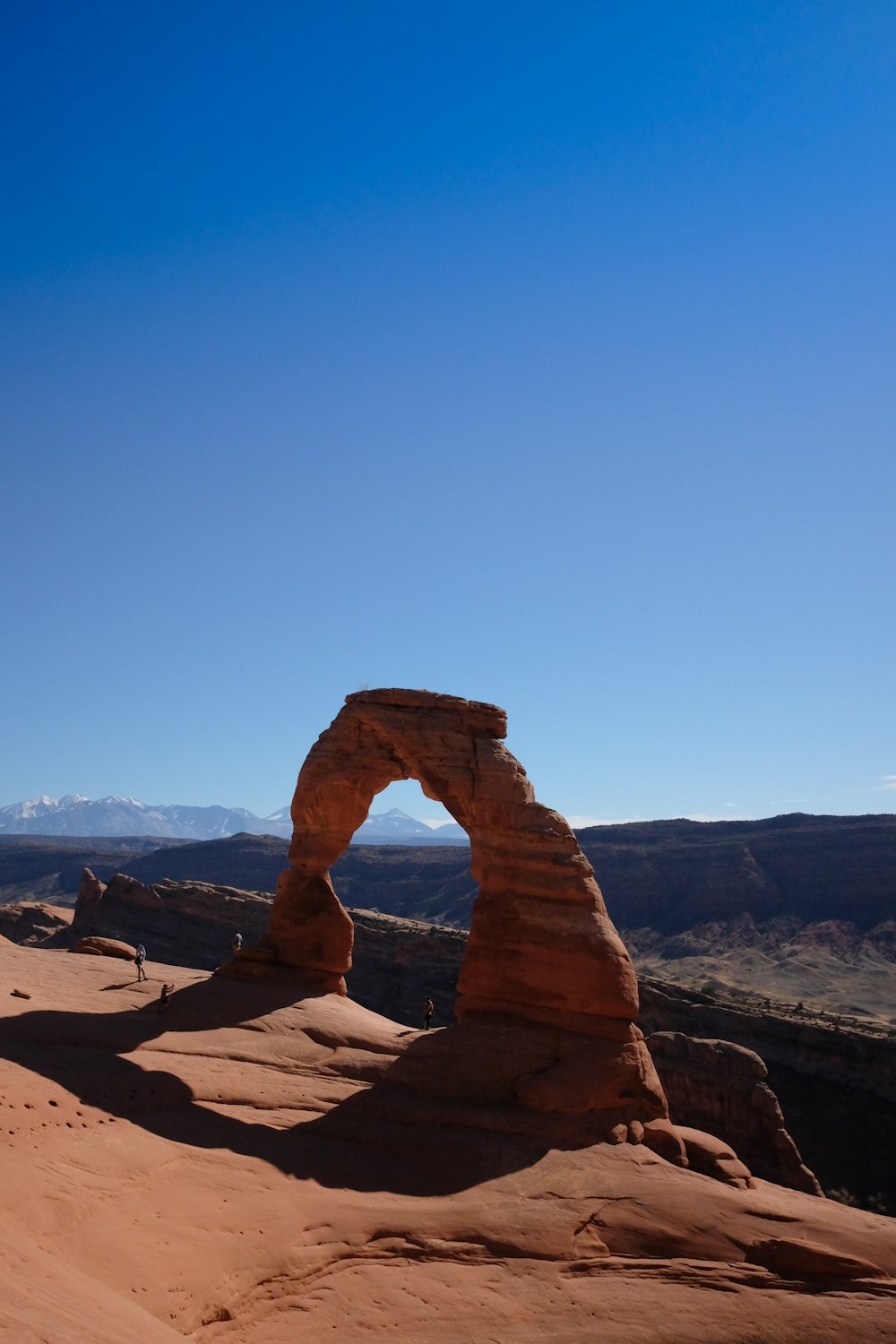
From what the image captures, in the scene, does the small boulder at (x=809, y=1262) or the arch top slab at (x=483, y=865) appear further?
the arch top slab at (x=483, y=865)

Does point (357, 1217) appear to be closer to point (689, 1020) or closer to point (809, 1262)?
point (809, 1262)

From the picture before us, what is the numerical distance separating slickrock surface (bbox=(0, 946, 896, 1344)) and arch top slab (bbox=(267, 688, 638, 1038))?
1.54 metres

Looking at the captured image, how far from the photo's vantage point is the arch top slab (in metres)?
20.9

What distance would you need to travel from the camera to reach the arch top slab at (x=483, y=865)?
20.9m

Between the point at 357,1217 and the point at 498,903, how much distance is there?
305 inches

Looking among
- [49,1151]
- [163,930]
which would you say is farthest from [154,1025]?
[163,930]

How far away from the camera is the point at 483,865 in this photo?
72.9 ft

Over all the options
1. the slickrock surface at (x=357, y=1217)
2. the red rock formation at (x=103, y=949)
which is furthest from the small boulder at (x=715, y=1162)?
the red rock formation at (x=103, y=949)

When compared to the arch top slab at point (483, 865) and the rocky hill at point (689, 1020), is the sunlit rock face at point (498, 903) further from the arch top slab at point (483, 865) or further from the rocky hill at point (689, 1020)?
the rocky hill at point (689, 1020)

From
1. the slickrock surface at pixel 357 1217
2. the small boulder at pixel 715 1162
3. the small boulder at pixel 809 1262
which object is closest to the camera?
the slickrock surface at pixel 357 1217

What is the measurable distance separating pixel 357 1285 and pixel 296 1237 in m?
1.12

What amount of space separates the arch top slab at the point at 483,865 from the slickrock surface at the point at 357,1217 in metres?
1.54

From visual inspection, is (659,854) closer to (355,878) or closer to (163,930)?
(355,878)

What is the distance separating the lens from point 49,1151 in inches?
550
